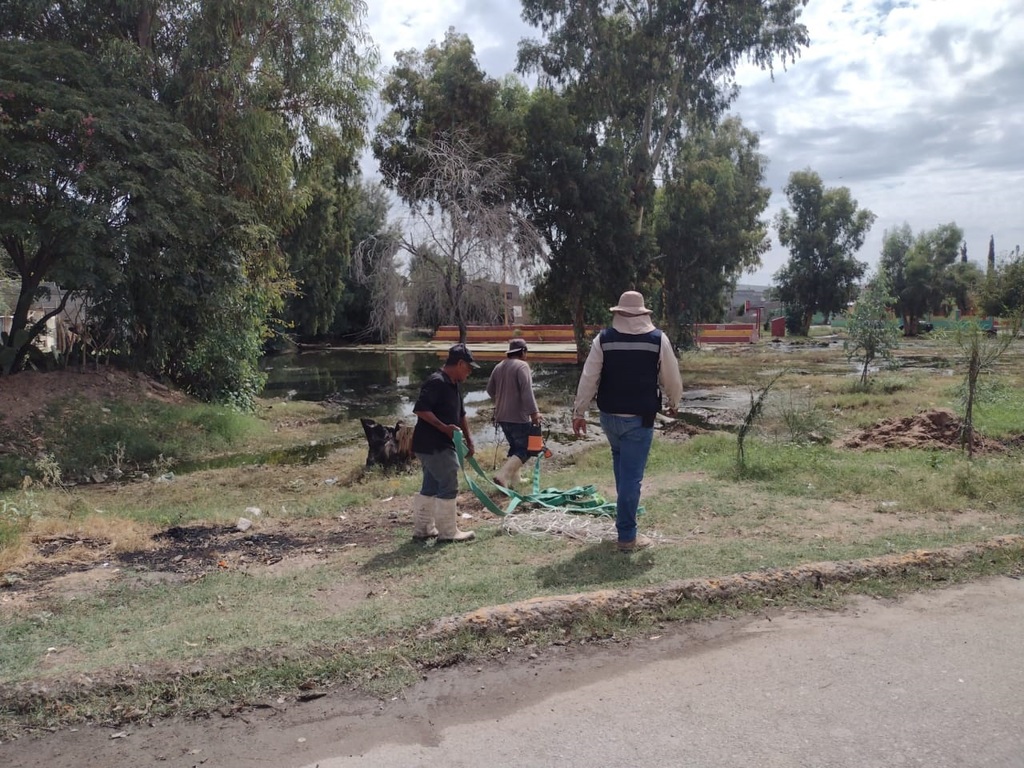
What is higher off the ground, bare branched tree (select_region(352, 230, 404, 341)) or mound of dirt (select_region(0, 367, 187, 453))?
bare branched tree (select_region(352, 230, 404, 341))

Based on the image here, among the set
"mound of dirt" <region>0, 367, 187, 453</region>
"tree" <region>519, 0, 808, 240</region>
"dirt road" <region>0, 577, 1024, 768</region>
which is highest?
"tree" <region>519, 0, 808, 240</region>

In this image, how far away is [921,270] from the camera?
6225 cm

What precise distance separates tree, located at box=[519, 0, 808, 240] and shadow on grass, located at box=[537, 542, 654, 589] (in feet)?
85.3

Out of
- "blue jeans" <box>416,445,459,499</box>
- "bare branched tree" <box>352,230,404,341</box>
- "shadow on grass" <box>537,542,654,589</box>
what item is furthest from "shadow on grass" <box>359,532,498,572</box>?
"bare branched tree" <box>352,230,404,341</box>

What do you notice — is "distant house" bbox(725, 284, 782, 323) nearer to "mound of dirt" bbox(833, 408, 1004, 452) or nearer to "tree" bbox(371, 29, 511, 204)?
"tree" bbox(371, 29, 511, 204)

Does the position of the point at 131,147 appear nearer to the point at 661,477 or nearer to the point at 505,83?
the point at 661,477

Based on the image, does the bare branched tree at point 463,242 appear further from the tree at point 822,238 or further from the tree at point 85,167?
the tree at point 822,238

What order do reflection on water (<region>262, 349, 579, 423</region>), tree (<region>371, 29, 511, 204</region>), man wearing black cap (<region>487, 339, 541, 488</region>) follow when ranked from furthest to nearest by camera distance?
1. tree (<region>371, 29, 511, 204</region>)
2. reflection on water (<region>262, 349, 579, 423</region>)
3. man wearing black cap (<region>487, 339, 541, 488</region>)

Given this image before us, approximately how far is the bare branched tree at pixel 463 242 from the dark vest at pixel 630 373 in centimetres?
1729

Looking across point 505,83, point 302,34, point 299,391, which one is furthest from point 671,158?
point 302,34

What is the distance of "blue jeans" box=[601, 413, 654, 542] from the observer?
20.1 ft

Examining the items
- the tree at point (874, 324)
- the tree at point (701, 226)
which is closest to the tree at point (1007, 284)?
the tree at point (874, 324)

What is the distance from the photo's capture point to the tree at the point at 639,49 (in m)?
29.8

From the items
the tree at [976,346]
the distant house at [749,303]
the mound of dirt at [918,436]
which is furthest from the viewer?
the distant house at [749,303]
